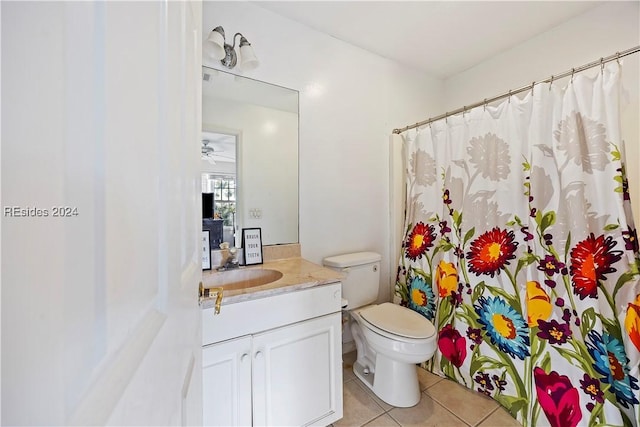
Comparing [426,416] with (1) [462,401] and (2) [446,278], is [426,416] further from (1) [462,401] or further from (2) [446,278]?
(2) [446,278]

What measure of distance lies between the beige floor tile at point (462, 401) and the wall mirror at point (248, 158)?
1.31m

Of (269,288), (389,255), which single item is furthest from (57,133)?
(389,255)

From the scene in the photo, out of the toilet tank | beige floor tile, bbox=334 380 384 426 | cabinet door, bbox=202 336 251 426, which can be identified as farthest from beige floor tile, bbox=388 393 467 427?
cabinet door, bbox=202 336 251 426

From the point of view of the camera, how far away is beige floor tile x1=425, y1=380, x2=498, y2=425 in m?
1.39

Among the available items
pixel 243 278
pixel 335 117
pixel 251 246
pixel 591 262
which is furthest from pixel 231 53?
pixel 591 262

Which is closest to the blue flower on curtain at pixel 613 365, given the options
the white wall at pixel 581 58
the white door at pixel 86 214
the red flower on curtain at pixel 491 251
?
the red flower on curtain at pixel 491 251

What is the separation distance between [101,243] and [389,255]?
81.8 inches

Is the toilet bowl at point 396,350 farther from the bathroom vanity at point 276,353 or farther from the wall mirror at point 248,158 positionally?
the wall mirror at point 248,158

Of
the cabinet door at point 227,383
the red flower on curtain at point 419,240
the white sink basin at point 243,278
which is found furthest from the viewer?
the red flower on curtain at point 419,240

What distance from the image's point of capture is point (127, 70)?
0.29 m

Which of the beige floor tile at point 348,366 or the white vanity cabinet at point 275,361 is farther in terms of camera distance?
the beige floor tile at point 348,366

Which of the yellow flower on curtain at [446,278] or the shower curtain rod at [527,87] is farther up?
the shower curtain rod at [527,87]

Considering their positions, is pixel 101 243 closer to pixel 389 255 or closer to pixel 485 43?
pixel 389 255

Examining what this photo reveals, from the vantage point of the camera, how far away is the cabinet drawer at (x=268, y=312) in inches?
38.5
